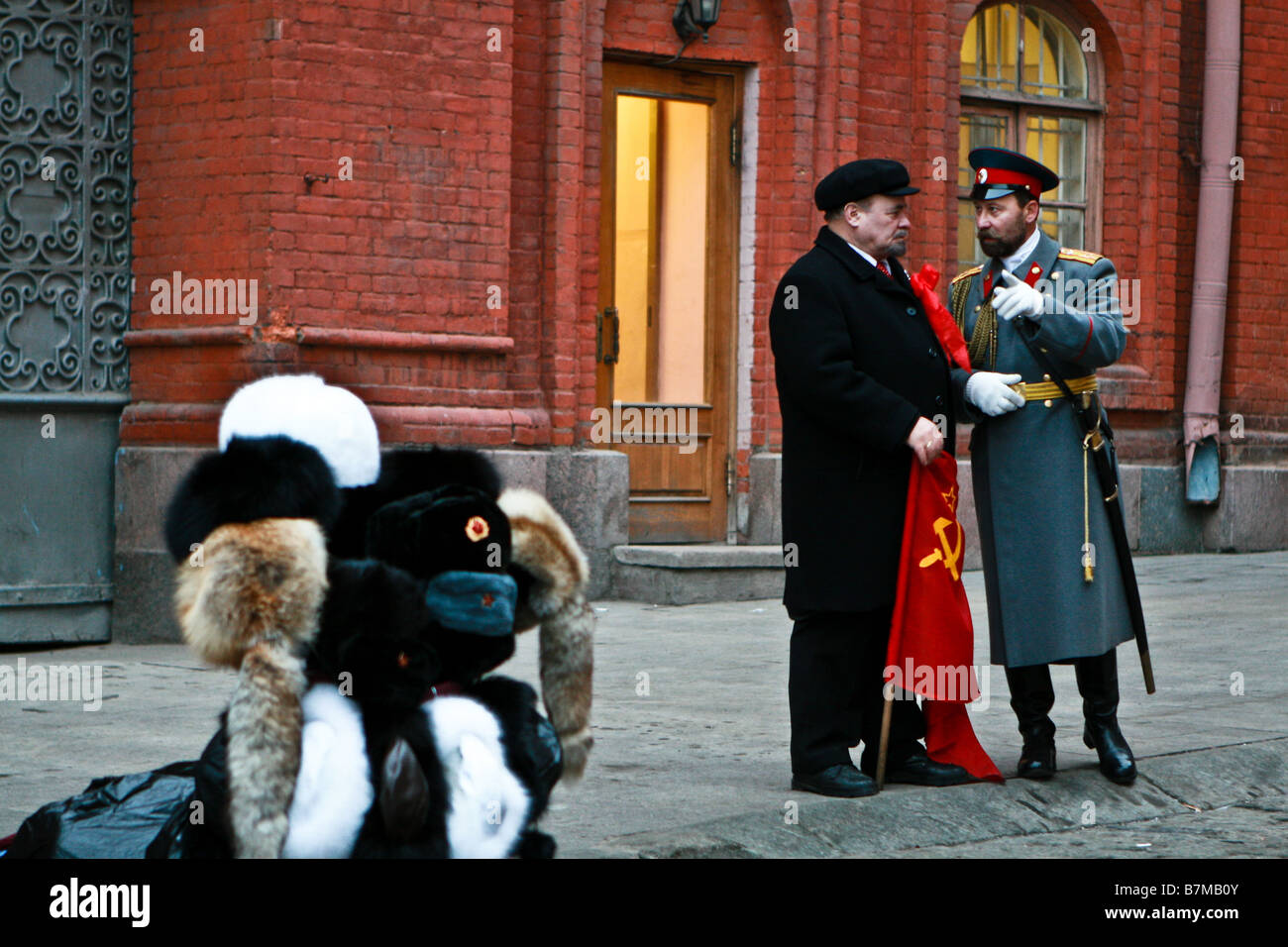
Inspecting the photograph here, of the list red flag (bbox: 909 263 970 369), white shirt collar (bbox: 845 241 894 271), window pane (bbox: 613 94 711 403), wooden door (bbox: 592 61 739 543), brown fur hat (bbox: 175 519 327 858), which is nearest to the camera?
brown fur hat (bbox: 175 519 327 858)

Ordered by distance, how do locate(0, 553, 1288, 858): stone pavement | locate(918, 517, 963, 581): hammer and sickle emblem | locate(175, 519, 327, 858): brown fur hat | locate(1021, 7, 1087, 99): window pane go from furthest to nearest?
locate(1021, 7, 1087, 99): window pane, locate(918, 517, 963, 581): hammer and sickle emblem, locate(0, 553, 1288, 858): stone pavement, locate(175, 519, 327, 858): brown fur hat

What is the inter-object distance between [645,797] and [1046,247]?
214 centimetres

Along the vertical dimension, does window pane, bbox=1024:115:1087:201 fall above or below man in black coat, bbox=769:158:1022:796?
above

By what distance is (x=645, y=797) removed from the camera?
217 inches

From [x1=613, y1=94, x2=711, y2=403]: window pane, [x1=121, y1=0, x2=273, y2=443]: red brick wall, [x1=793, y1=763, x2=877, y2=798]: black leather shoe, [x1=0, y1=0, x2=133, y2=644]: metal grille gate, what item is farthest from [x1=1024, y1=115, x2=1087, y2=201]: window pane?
[x1=793, y1=763, x2=877, y2=798]: black leather shoe

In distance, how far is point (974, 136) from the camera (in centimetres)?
1261

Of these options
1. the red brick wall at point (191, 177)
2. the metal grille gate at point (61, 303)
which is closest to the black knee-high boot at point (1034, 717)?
the red brick wall at point (191, 177)

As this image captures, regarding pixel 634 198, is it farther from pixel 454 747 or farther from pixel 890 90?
pixel 454 747

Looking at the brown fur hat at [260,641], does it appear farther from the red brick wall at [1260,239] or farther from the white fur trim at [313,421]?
the red brick wall at [1260,239]

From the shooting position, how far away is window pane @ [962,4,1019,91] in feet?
41.1

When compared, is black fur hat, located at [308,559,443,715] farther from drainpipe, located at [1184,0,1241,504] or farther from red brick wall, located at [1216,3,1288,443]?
red brick wall, located at [1216,3,1288,443]

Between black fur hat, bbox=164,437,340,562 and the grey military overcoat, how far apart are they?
2.78 metres

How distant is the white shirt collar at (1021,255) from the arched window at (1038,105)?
22.0ft
